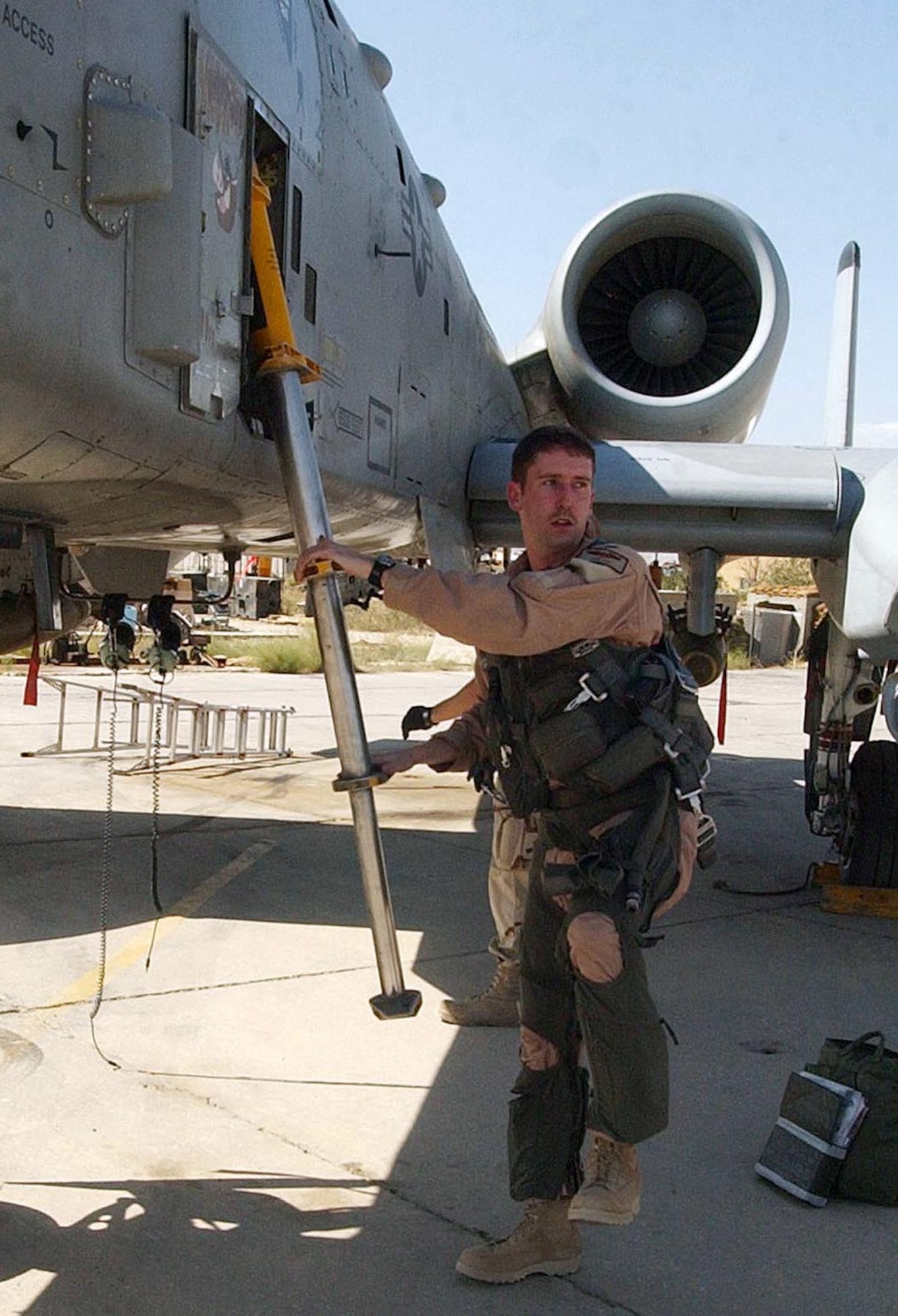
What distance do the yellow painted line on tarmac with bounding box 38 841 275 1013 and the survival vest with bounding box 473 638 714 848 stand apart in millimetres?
2232

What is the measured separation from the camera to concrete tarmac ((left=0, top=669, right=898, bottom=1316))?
256 centimetres

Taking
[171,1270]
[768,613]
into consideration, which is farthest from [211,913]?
[768,613]

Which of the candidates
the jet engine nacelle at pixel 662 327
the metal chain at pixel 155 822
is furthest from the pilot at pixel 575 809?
the jet engine nacelle at pixel 662 327

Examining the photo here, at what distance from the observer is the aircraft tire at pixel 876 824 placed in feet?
20.3

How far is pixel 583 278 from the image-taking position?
7586mm

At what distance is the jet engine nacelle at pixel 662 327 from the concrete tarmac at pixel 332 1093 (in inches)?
99.6

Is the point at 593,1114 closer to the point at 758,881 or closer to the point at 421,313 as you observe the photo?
the point at 421,313

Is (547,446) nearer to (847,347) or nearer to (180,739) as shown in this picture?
(847,347)

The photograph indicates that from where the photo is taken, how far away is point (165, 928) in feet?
17.3

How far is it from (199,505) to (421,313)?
188cm

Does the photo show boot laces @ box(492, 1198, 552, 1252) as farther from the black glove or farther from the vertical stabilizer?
the vertical stabilizer

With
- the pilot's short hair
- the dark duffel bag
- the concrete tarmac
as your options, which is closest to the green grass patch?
the concrete tarmac

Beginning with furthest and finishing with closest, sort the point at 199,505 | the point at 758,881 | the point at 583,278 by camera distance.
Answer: the point at 583,278, the point at 758,881, the point at 199,505

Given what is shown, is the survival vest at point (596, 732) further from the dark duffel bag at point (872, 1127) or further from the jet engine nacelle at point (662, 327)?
the jet engine nacelle at point (662, 327)
